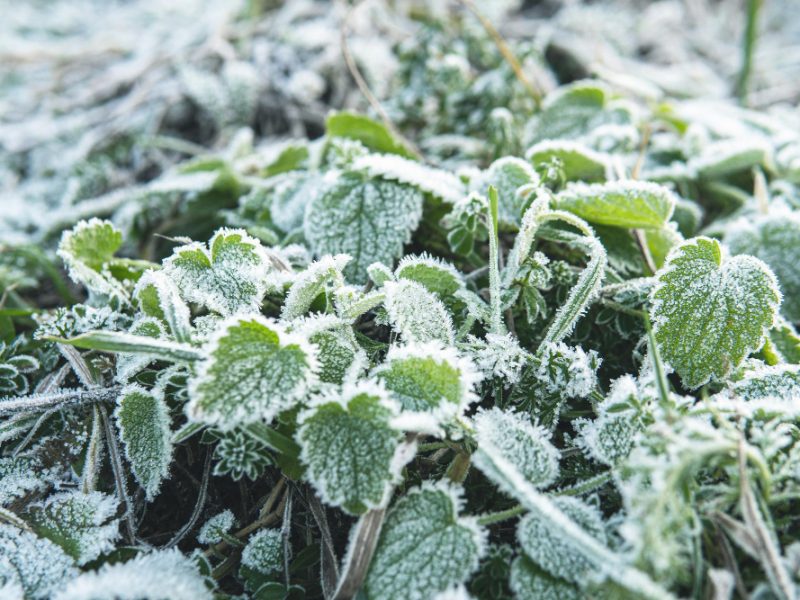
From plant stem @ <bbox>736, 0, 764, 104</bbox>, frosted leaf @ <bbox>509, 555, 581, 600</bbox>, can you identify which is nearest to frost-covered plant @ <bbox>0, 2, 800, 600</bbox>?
frosted leaf @ <bbox>509, 555, 581, 600</bbox>

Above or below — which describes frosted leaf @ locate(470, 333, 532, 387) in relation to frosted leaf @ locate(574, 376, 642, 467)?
above

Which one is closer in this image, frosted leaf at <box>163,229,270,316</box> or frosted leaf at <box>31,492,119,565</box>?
frosted leaf at <box>31,492,119,565</box>

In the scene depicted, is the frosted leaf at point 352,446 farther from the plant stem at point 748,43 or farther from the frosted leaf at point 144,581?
the plant stem at point 748,43

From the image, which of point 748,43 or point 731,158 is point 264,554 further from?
point 748,43

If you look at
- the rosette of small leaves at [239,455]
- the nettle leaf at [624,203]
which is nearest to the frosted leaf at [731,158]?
the nettle leaf at [624,203]

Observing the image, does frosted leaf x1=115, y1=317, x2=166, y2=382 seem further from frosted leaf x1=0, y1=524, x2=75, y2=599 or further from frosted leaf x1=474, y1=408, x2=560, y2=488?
frosted leaf x1=474, y1=408, x2=560, y2=488

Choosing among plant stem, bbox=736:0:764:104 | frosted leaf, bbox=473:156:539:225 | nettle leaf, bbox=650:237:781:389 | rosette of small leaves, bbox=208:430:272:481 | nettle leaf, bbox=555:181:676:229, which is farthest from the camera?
plant stem, bbox=736:0:764:104

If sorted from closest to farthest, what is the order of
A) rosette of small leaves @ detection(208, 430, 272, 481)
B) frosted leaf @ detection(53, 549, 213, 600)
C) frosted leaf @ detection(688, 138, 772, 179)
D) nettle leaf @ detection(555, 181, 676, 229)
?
1. frosted leaf @ detection(53, 549, 213, 600)
2. rosette of small leaves @ detection(208, 430, 272, 481)
3. nettle leaf @ detection(555, 181, 676, 229)
4. frosted leaf @ detection(688, 138, 772, 179)

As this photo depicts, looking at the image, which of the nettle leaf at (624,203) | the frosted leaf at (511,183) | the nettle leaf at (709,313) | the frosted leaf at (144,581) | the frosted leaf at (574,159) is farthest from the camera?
the frosted leaf at (574,159)
